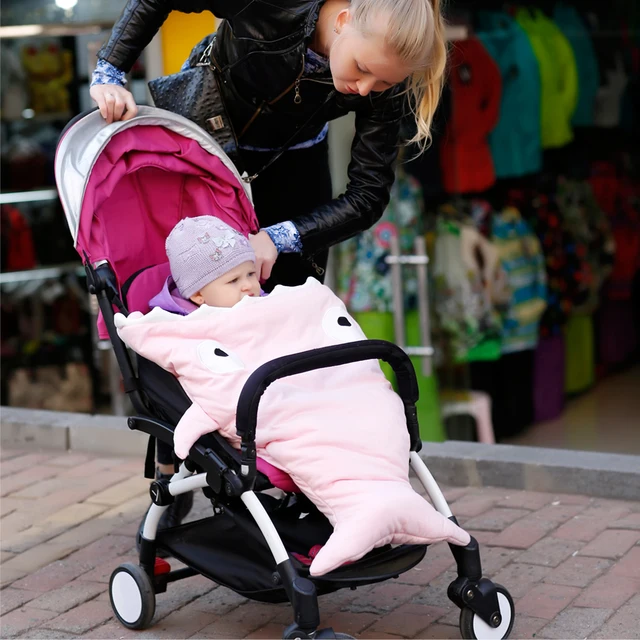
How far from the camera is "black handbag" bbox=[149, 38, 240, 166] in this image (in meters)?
3.57

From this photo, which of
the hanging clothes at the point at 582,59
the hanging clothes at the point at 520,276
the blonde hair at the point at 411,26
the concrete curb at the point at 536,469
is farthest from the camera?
the hanging clothes at the point at 582,59

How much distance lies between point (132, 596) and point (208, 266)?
3.47ft

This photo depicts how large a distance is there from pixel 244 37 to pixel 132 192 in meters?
0.63

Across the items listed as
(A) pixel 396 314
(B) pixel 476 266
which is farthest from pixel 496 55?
(A) pixel 396 314

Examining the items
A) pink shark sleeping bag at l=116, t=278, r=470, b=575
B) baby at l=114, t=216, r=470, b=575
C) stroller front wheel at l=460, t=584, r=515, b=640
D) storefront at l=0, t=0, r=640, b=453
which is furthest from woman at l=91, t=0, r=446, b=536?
storefront at l=0, t=0, r=640, b=453

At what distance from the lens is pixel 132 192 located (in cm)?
362

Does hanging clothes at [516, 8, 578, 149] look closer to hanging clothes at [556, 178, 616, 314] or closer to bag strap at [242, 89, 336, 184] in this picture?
hanging clothes at [556, 178, 616, 314]

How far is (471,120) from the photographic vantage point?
5.96m

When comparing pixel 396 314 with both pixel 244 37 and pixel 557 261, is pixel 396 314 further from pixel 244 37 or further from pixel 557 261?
pixel 244 37

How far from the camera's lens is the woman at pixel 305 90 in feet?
10.0

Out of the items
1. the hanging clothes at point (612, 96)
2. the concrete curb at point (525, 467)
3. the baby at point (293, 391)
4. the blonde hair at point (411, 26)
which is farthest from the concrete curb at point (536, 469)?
the hanging clothes at point (612, 96)

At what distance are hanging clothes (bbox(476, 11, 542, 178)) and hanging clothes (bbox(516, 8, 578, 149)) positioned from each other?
112mm

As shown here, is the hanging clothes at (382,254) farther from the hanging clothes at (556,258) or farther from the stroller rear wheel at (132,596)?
the stroller rear wheel at (132,596)

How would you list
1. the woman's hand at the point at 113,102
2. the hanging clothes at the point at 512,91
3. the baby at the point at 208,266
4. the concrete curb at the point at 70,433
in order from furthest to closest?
the hanging clothes at the point at 512,91, the concrete curb at the point at 70,433, the woman's hand at the point at 113,102, the baby at the point at 208,266
